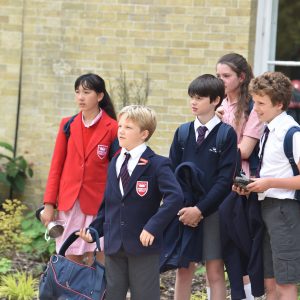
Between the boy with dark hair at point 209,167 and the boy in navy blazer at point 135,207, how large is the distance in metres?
0.47

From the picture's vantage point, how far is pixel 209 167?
6.00 metres

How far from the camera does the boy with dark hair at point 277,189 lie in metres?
5.53

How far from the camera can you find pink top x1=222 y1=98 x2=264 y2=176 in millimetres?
6113

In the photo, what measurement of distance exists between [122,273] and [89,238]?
31cm

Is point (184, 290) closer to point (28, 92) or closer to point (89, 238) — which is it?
point (89, 238)

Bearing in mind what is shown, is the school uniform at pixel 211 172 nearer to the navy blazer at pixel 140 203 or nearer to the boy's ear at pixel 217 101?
the boy's ear at pixel 217 101

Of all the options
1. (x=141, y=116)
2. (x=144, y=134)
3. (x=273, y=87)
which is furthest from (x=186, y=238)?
(x=273, y=87)

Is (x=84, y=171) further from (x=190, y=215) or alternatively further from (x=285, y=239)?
(x=285, y=239)

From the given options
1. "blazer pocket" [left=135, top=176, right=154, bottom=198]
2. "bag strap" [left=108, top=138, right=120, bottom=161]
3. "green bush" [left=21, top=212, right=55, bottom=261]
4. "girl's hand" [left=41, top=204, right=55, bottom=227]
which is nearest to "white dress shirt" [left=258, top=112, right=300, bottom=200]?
"blazer pocket" [left=135, top=176, right=154, bottom=198]

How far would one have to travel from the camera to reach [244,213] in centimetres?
581

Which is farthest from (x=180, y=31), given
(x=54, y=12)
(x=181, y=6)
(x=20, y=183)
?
(x=20, y=183)

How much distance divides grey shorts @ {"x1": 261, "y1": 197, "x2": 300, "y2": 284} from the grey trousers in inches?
30.5

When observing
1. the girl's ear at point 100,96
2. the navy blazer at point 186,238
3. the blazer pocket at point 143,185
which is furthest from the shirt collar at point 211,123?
the girl's ear at point 100,96

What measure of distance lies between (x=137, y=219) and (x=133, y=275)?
1.22 ft
